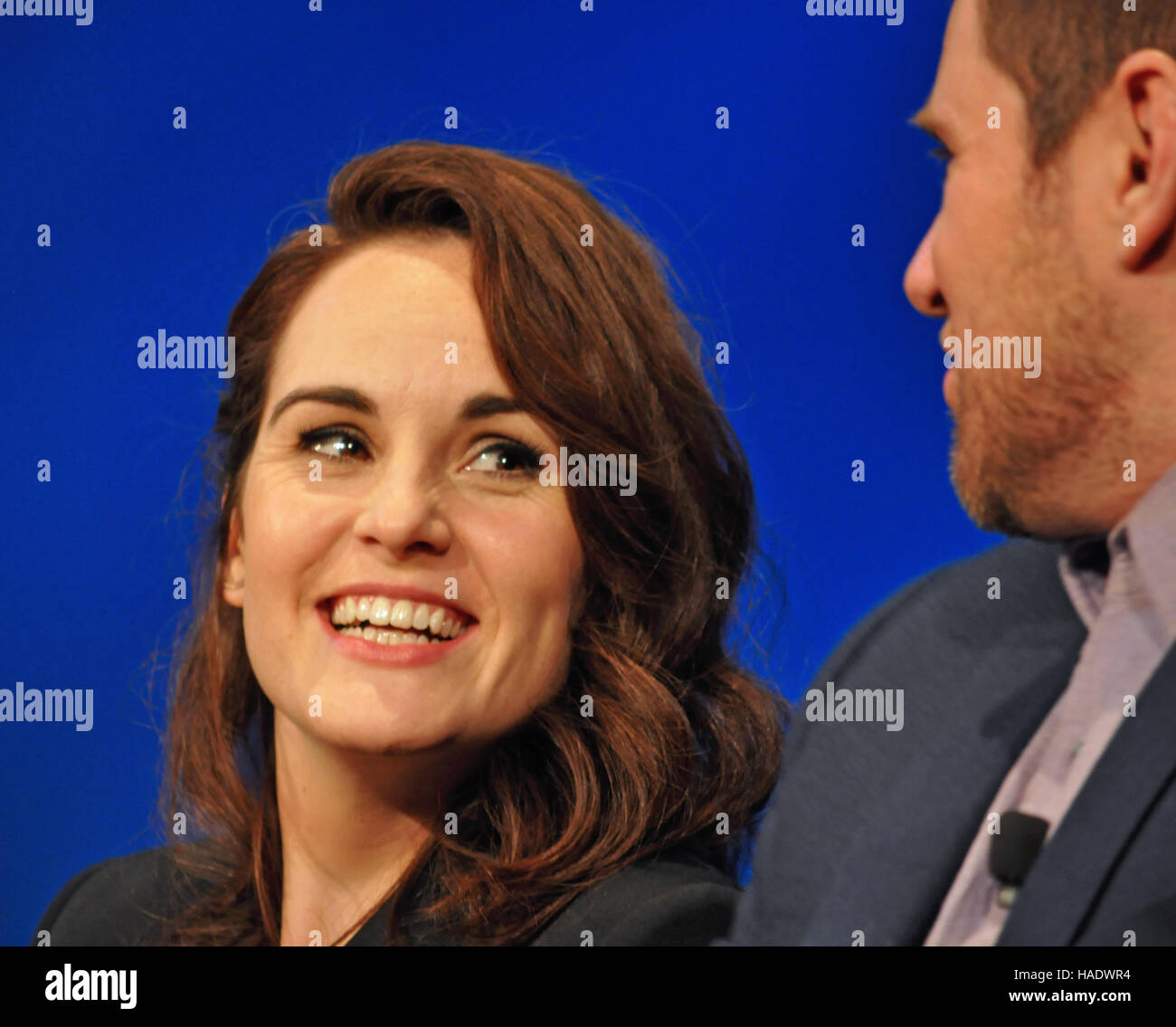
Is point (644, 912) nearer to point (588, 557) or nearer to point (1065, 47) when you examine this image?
point (588, 557)

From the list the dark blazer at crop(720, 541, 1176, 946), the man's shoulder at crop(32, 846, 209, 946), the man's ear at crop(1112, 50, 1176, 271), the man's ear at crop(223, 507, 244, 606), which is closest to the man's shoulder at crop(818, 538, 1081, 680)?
the dark blazer at crop(720, 541, 1176, 946)

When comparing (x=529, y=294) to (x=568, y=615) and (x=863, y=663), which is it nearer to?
(x=568, y=615)

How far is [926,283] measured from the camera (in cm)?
124

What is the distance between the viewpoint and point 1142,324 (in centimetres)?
108

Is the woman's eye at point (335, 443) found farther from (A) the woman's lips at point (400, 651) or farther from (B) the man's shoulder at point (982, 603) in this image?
(B) the man's shoulder at point (982, 603)

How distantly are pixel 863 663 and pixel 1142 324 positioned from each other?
0.38 meters

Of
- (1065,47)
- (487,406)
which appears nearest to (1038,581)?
(1065,47)

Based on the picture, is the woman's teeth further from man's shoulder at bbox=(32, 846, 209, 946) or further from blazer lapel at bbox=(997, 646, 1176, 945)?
blazer lapel at bbox=(997, 646, 1176, 945)

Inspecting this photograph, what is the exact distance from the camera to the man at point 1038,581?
3.28ft

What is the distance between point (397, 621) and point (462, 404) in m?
0.25

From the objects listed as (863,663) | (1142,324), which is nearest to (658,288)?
(863,663)

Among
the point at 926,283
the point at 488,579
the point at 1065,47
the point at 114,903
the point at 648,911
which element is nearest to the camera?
the point at 1065,47

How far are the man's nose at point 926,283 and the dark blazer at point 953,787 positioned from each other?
0.76 ft
